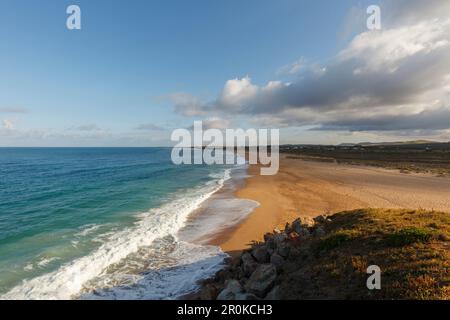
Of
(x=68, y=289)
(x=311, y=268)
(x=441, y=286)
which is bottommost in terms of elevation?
(x=68, y=289)

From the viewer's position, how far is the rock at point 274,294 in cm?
846

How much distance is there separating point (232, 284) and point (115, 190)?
1148 inches

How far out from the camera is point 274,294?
857 centimetres

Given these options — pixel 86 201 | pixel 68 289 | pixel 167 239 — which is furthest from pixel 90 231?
pixel 86 201

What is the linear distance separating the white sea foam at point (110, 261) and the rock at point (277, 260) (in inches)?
141

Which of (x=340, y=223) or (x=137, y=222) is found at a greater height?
(x=340, y=223)

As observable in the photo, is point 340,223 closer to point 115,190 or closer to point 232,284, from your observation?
point 232,284

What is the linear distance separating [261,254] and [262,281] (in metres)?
2.51

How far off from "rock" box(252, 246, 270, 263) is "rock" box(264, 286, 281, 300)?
2874 mm

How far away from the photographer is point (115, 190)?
34812 millimetres

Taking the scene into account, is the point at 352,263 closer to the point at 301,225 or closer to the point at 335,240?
the point at 335,240
